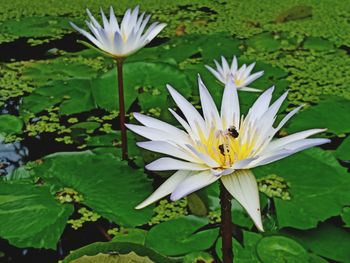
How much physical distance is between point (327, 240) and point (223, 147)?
644 millimetres

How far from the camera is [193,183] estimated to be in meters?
0.86

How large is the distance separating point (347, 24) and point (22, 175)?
2.01m

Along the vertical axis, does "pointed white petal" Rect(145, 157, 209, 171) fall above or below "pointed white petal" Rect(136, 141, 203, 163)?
below

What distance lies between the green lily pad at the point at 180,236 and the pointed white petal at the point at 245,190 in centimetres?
55

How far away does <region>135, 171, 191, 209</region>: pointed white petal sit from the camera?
0.87 meters

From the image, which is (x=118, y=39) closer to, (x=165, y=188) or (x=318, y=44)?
(x=165, y=188)

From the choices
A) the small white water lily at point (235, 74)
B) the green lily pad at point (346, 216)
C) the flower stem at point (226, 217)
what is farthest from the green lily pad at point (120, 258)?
the small white water lily at point (235, 74)

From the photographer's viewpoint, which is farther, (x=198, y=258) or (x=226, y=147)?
(x=198, y=258)

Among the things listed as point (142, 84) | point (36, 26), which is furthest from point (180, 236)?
point (36, 26)

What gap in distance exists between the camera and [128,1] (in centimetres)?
348

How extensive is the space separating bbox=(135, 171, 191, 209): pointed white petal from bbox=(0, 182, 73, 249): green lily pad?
2.07ft

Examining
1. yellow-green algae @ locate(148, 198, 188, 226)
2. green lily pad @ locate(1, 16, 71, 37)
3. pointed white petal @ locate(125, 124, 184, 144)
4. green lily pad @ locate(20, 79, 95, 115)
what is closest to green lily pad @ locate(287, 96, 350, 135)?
yellow-green algae @ locate(148, 198, 188, 226)

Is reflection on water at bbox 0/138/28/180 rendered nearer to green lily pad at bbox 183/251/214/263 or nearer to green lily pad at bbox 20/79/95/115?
green lily pad at bbox 20/79/95/115

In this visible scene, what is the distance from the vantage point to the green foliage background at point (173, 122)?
4.63ft
